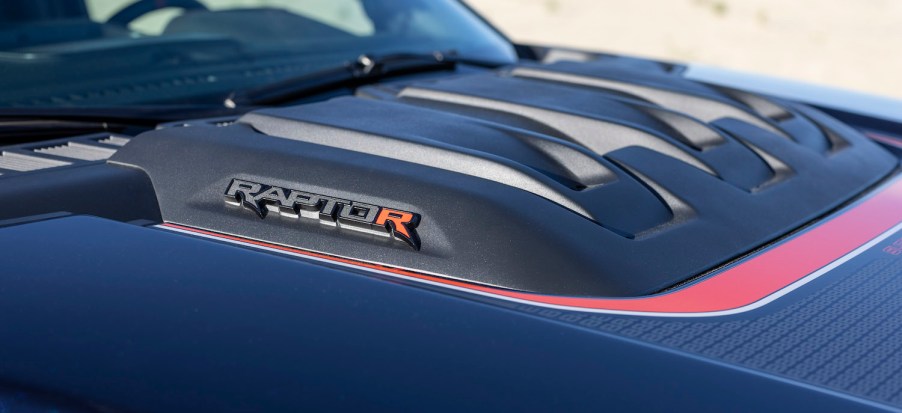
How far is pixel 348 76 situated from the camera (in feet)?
7.68

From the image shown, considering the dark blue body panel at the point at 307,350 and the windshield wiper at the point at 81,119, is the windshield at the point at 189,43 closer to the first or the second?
the windshield wiper at the point at 81,119

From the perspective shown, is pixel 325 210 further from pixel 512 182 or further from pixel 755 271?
pixel 755 271

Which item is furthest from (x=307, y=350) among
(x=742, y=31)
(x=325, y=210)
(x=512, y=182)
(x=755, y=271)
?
(x=742, y=31)

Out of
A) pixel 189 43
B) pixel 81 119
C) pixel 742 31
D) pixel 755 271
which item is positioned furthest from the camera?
pixel 742 31

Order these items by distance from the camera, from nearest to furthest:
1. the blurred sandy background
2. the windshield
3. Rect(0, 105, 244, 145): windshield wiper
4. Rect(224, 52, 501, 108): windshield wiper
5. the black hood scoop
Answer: the black hood scoop < Rect(0, 105, 244, 145): windshield wiper < the windshield < Rect(224, 52, 501, 108): windshield wiper < the blurred sandy background

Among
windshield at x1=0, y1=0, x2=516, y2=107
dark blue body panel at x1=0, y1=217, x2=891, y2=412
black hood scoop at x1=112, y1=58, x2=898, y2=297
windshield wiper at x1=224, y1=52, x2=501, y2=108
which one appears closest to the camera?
dark blue body panel at x1=0, y1=217, x2=891, y2=412

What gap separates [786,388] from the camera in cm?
98

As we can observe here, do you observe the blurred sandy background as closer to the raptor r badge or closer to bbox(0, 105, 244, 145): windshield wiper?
bbox(0, 105, 244, 145): windshield wiper

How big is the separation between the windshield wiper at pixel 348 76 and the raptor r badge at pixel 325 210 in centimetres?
65

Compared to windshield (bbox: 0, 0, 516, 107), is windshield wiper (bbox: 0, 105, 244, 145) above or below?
below

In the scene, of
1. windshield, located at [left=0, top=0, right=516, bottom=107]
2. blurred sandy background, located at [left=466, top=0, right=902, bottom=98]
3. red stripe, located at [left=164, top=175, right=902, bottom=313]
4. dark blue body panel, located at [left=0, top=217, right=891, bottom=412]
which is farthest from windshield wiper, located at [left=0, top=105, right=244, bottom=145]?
blurred sandy background, located at [left=466, top=0, right=902, bottom=98]

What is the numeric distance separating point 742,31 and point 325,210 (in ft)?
47.7

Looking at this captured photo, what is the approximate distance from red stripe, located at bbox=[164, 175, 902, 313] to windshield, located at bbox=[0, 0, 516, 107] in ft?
2.20

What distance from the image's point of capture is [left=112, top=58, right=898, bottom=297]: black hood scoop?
1.37 metres
